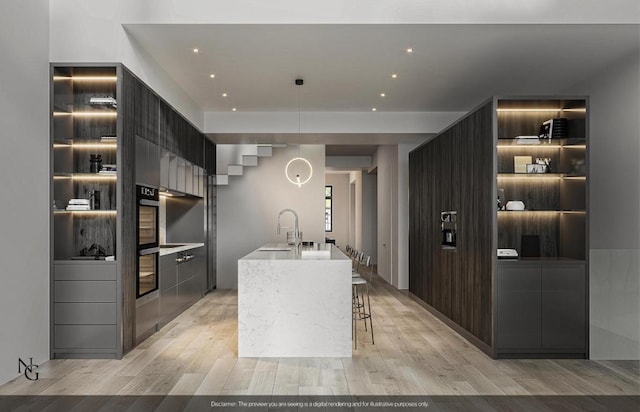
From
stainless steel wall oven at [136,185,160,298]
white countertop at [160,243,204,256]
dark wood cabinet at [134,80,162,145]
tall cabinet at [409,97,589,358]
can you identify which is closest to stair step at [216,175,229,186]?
white countertop at [160,243,204,256]

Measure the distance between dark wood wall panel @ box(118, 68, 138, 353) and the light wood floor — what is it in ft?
1.05

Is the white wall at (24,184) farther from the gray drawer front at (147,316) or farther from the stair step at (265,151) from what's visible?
the stair step at (265,151)

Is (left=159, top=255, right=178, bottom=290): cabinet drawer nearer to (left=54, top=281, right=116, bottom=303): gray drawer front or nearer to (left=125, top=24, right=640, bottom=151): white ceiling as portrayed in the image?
(left=54, top=281, right=116, bottom=303): gray drawer front

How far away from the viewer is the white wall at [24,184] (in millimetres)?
3896

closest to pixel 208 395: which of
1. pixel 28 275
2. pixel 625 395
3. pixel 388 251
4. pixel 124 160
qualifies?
pixel 28 275

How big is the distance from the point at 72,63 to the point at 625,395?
17.3 feet

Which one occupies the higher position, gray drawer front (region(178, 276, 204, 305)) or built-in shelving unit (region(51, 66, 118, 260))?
built-in shelving unit (region(51, 66, 118, 260))

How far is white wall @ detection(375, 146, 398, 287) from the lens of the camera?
31.3 feet

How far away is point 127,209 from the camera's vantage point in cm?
469

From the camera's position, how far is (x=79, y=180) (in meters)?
4.81

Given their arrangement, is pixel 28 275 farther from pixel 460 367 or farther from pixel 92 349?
pixel 460 367

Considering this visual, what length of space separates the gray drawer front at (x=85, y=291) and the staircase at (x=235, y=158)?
467cm

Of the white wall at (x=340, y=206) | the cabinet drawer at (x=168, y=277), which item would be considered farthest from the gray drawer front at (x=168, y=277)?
the white wall at (x=340, y=206)

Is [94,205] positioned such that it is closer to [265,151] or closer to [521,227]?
[521,227]
